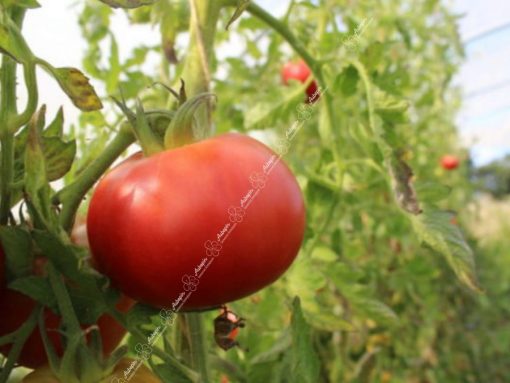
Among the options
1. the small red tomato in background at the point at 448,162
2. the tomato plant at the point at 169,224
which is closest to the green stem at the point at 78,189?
the tomato plant at the point at 169,224

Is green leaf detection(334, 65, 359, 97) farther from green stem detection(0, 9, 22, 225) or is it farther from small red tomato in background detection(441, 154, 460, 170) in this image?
small red tomato in background detection(441, 154, 460, 170)

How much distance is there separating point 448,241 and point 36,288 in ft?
1.13

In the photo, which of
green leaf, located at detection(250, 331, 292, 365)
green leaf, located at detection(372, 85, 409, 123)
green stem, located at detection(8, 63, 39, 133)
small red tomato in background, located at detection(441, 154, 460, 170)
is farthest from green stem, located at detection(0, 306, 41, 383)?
small red tomato in background, located at detection(441, 154, 460, 170)

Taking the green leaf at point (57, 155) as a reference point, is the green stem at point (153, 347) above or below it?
below

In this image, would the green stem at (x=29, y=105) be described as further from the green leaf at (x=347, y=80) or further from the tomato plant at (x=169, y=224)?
the green leaf at (x=347, y=80)

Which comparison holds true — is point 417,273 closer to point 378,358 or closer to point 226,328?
point 378,358

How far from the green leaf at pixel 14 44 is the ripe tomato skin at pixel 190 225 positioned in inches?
3.5

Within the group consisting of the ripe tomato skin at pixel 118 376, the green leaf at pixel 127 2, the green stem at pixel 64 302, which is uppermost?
the green leaf at pixel 127 2

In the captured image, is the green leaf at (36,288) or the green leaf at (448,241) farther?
the green leaf at (448,241)

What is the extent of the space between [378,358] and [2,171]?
1.36 metres

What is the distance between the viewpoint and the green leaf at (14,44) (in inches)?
13.9

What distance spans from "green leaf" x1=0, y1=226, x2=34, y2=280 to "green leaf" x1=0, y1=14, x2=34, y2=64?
0.32ft

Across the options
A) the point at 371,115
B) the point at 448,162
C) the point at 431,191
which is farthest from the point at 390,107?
the point at 448,162

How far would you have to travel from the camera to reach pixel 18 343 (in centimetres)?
38
